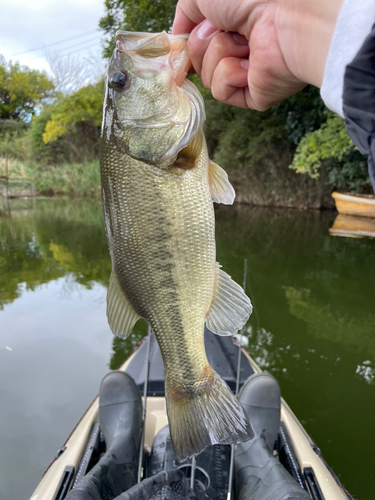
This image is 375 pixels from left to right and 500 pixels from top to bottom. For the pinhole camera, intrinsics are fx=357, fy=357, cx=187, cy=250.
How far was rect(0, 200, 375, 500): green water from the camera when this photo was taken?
298 cm

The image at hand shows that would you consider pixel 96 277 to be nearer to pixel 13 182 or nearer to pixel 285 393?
pixel 285 393

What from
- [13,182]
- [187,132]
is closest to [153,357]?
[187,132]

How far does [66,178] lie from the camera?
795 inches

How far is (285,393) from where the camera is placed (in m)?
3.43

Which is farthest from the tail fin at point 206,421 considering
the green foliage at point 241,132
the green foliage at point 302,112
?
the green foliage at point 241,132

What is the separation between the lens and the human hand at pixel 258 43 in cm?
78

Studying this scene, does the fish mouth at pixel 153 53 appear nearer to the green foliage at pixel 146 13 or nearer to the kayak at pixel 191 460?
the kayak at pixel 191 460

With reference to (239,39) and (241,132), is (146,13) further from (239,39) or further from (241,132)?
(239,39)

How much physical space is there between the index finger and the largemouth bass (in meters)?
0.11

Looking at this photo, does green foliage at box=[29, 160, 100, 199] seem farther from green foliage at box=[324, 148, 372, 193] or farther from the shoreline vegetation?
green foliage at box=[324, 148, 372, 193]

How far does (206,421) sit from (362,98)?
1018 millimetres

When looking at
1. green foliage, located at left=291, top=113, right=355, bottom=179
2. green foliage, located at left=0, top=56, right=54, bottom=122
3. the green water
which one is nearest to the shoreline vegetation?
green foliage, located at left=291, top=113, right=355, bottom=179

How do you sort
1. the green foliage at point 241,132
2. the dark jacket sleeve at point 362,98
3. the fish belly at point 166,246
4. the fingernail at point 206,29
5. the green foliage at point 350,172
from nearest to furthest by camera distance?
1. the dark jacket sleeve at point 362,98
2. the fish belly at point 166,246
3. the fingernail at point 206,29
4. the green foliage at point 350,172
5. the green foliage at point 241,132

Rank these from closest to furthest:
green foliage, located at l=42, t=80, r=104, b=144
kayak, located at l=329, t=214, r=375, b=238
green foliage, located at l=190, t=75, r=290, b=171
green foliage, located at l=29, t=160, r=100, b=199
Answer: kayak, located at l=329, t=214, r=375, b=238 → green foliage, located at l=190, t=75, r=290, b=171 → green foliage, located at l=29, t=160, r=100, b=199 → green foliage, located at l=42, t=80, r=104, b=144
